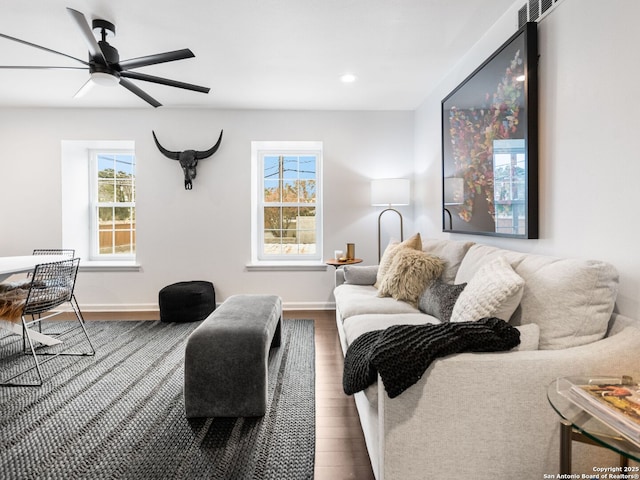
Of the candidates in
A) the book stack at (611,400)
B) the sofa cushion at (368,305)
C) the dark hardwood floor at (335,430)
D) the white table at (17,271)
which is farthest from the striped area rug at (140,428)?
the book stack at (611,400)

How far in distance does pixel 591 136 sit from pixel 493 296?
95cm

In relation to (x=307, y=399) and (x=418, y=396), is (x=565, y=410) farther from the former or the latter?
(x=307, y=399)

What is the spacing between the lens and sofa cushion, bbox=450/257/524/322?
4.96 feet

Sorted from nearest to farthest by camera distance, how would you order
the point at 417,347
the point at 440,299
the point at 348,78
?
the point at 417,347 < the point at 440,299 < the point at 348,78

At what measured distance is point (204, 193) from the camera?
443 cm

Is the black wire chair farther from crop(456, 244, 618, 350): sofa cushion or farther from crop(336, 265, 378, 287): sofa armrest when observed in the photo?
crop(456, 244, 618, 350): sofa cushion

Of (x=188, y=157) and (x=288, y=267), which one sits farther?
(x=288, y=267)

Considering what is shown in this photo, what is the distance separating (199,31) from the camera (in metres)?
2.62

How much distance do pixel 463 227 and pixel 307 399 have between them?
1.86m

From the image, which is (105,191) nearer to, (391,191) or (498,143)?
(391,191)

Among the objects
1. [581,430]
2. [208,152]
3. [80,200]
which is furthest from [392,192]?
[80,200]

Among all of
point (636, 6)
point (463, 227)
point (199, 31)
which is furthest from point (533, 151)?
point (199, 31)

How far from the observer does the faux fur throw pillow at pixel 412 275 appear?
2625 millimetres

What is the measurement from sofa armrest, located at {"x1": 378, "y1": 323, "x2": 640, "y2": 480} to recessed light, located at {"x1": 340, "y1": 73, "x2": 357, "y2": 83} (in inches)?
114
